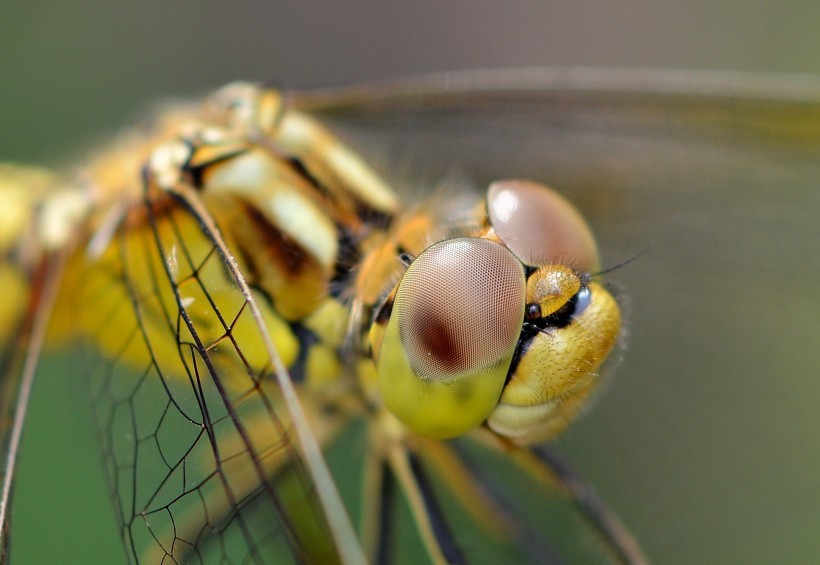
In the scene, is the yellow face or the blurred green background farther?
the blurred green background

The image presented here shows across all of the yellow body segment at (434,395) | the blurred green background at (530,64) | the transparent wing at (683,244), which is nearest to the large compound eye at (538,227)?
the yellow body segment at (434,395)

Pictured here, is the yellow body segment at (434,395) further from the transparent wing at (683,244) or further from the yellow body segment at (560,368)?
the transparent wing at (683,244)

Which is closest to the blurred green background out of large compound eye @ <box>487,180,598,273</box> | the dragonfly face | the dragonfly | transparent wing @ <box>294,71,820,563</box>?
transparent wing @ <box>294,71,820,563</box>

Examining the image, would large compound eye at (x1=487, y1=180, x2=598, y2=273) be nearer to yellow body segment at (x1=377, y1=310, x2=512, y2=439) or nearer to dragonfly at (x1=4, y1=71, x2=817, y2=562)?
dragonfly at (x1=4, y1=71, x2=817, y2=562)

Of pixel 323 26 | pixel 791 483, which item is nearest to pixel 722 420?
pixel 791 483

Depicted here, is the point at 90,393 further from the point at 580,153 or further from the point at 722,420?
the point at 722,420

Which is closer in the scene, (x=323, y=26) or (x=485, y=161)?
(x=485, y=161)

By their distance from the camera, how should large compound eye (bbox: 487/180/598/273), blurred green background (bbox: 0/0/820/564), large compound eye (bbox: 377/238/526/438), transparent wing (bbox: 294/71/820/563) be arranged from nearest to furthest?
large compound eye (bbox: 377/238/526/438) → large compound eye (bbox: 487/180/598/273) → transparent wing (bbox: 294/71/820/563) → blurred green background (bbox: 0/0/820/564)

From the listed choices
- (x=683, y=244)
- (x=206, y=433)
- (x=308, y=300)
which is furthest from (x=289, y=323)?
(x=683, y=244)

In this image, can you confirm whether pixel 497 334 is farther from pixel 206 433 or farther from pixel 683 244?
pixel 683 244
